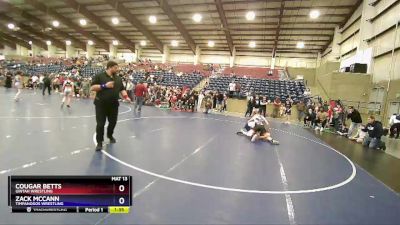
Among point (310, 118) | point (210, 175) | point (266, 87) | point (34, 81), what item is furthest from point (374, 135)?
point (34, 81)

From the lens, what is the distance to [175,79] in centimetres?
2747

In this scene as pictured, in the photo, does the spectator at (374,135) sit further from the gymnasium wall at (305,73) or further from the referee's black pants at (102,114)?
the gymnasium wall at (305,73)

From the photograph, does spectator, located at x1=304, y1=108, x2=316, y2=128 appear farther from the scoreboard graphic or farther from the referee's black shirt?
the scoreboard graphic

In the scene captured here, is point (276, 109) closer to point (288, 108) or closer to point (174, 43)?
point (288, 108)

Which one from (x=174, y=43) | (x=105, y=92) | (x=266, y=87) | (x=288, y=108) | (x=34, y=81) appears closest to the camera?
(x=105, y=92)

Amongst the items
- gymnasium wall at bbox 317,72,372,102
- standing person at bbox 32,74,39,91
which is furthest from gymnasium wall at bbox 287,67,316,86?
standing person at bbox 32,74,39,91

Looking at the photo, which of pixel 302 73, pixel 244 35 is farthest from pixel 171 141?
pixel 302 73

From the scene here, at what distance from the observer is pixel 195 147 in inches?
277

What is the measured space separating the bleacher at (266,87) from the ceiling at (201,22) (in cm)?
621

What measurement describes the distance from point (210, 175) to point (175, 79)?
23.2 meters

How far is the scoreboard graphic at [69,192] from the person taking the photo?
232 centimetres

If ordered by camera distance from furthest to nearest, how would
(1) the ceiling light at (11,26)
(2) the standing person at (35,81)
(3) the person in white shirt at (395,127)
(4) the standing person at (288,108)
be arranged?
(1) the ceiling light at (11,26) < (2) the standing person at (35,81) < (4) the standing person at (288,108) < (3) the person in white shirt at (395,127)

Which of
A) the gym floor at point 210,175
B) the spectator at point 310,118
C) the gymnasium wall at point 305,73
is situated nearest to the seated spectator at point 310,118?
the spectator at point 310,118

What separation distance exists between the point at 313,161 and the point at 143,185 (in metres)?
4.58
